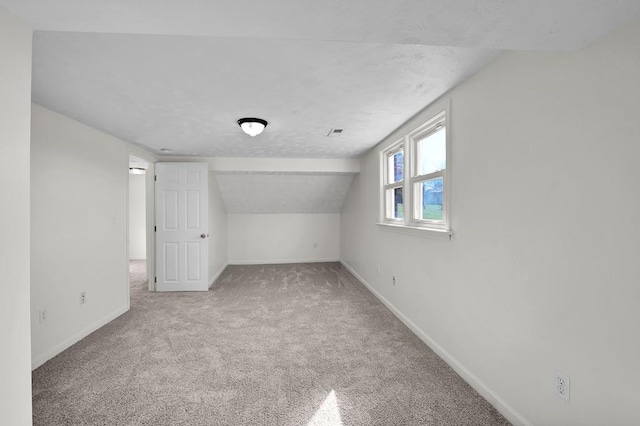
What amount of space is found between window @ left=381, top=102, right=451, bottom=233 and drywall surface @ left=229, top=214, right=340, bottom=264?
3.34 meters

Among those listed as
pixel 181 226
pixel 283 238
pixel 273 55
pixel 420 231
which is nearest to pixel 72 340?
pixel 181 226

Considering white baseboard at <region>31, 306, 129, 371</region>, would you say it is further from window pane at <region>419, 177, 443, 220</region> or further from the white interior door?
window pane at <region>419, 177, 443, 220</region>

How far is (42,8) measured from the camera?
1021mm

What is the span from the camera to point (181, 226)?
4.46m

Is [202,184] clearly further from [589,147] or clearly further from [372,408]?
[589,147]

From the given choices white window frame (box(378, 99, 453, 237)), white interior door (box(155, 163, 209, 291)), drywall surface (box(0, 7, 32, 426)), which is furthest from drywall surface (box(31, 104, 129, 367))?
white window frame (box(378, 99, 453, 237))

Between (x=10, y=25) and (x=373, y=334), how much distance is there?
10.2 feet

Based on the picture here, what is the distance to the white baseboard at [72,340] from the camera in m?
2.32

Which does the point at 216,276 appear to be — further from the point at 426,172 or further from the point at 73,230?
the point at 426,172

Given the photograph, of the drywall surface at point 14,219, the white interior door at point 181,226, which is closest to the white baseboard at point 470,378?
the drywall surface at point 14,219

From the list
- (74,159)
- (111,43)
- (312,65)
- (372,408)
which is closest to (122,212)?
(74,159)

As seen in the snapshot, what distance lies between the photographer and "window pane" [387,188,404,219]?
11.9ft

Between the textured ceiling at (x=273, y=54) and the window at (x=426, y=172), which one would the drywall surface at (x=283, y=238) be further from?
the textured ceiling at (x=273, y=54)

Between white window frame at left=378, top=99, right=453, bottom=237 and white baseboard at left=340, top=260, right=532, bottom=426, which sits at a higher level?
white window frame at left=378, top=99, right=453, bottom=237
